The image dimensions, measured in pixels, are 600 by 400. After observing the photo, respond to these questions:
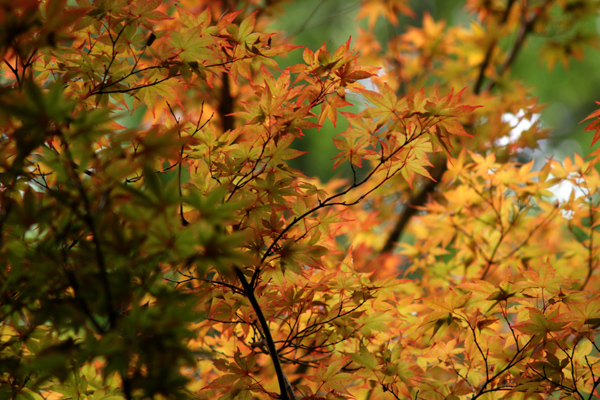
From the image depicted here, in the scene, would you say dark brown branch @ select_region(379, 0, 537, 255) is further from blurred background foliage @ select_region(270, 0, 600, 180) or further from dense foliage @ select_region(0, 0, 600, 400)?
blurred background foliage @ select_region(270, 0, 600, 180)

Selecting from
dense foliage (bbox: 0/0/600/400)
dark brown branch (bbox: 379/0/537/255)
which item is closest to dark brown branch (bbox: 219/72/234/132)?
dense foliage (bbox: 0/0/600/400)

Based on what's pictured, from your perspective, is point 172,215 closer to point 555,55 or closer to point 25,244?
point 25,244

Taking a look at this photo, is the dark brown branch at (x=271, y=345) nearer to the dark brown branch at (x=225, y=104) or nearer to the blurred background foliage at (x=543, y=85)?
the dark brown branch at (x=225, y=104)

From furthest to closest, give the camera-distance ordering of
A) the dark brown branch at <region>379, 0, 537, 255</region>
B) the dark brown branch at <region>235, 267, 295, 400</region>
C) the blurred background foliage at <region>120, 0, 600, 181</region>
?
the blurred background foliage at <region>120, 0, 600, 181</region> < the dark brown branch at <region>379, 0, 537, 255</region> < the dark brown branch at <region>235, 267, 295, 400</region>

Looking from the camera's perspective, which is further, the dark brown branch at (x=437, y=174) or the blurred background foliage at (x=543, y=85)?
the blurred background foliage at (x=543, y=85)

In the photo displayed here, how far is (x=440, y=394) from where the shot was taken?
Result: 2.95 ft

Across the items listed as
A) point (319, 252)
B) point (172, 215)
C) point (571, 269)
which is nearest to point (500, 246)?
point (571, 269)

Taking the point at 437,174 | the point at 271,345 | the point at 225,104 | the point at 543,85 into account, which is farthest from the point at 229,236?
the point at 543,85

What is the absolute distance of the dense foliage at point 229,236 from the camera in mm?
498

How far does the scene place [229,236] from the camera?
0.48 m

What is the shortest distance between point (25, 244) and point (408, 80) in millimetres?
2565

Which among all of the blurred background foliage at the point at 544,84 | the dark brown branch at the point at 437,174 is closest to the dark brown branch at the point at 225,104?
the dark brown branch at the point at 437,174

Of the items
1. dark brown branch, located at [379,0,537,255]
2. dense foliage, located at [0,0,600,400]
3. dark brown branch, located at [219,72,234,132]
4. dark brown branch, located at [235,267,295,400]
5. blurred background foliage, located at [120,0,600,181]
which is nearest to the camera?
dense foliage, located at [0,0,600,400]

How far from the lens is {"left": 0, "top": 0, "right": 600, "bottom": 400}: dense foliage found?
19.6 inches
